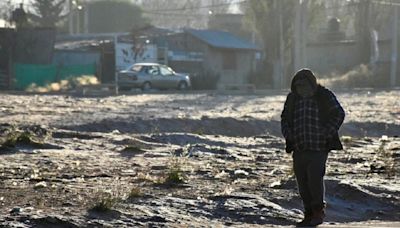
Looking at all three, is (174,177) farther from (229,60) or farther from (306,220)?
(229,60)

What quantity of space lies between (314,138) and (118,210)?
2.13m

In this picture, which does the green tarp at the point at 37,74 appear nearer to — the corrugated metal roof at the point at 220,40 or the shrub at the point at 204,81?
the shrub at the point at 204,81

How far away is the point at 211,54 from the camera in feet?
244

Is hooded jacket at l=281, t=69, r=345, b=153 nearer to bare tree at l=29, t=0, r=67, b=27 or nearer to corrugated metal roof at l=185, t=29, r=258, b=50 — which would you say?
corrugated metal roof at l=185, t=29, r=258, b=50

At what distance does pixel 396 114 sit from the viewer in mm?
32219

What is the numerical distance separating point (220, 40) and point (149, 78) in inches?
805

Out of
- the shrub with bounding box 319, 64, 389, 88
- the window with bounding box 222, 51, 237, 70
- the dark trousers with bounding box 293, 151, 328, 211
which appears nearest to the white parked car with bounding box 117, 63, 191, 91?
the shrub with bounding box 319, 64, 389, 88

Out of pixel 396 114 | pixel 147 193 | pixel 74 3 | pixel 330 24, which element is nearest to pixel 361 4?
pixel 330 24

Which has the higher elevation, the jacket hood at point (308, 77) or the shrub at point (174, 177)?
the jacket hood at point (308, 77)

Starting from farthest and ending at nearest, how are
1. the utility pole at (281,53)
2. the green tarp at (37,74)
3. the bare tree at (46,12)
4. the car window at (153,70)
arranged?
the bare tree at (46,12) → the utility pole at (281,53) → the green tarp at (37,74) → the car window at (153,70)

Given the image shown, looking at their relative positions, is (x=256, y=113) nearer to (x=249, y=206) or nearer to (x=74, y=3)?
(x=249, y=206)

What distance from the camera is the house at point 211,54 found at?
72.5m

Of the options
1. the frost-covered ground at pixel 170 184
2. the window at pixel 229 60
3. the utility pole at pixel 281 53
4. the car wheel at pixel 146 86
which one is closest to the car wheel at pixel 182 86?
the car wheel at pixel 146 86

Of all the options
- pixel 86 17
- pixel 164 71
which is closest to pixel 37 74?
pixel 164 71
